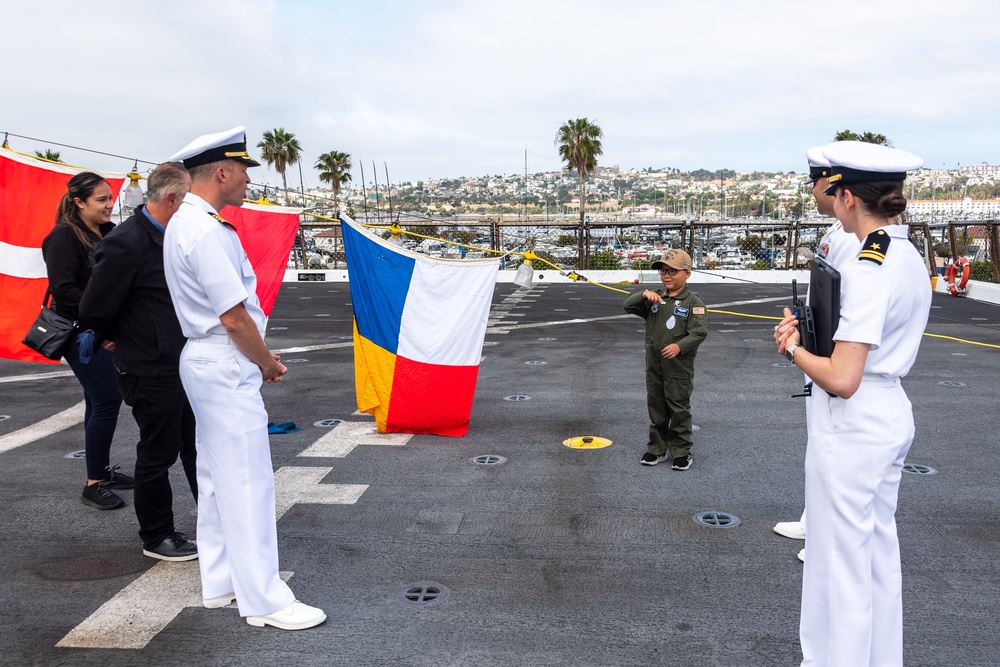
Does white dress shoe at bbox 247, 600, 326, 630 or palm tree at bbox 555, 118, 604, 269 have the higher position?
palm tree at bbox 555, 118, 604, 269

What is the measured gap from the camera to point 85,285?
16.6 feet

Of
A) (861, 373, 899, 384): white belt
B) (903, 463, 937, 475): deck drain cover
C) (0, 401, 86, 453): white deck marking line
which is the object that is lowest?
(903, 463, 937, 475): deck drain cover

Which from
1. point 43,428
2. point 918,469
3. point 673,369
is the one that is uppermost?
point 673,369

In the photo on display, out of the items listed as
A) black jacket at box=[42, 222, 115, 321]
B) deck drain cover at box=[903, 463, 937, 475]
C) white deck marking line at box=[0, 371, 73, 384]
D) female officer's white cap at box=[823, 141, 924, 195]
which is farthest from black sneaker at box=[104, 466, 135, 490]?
deck drain cover at box=[903, 463, 937, 475]

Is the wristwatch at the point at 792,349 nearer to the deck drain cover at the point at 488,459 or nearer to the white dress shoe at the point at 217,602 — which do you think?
the white dress shoe at the point at 217,602

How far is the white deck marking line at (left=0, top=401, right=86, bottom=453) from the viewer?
6.78 meters

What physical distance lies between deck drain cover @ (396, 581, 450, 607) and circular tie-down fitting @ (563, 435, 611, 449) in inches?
112

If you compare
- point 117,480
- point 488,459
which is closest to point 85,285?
point 117,480

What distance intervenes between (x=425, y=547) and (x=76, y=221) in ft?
10.6

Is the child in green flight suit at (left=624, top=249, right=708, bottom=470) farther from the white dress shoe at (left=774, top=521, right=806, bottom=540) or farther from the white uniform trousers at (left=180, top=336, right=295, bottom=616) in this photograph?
the white uniform trousers at (left=180, top=336, right=295, bottom=616)

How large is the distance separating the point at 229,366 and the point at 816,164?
2.94m

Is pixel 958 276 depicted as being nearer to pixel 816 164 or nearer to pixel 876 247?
pixel 816 164

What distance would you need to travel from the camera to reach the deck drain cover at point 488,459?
20.2 feet

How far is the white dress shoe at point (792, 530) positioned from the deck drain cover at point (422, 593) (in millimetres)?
2136
